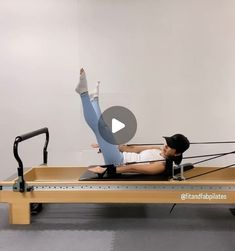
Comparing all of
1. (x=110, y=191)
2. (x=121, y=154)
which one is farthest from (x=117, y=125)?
(x=110, y=191)

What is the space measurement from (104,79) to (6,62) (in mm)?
1262

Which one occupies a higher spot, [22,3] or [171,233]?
[22,3]

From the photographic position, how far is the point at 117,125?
343 cm

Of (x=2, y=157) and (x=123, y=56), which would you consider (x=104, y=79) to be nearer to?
(x=123, y=56)

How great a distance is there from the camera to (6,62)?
14.1ft

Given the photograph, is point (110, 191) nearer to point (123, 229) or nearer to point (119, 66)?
point (123, 229)

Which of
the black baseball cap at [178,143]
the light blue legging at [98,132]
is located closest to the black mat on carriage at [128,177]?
the light blue legging at [98,132]

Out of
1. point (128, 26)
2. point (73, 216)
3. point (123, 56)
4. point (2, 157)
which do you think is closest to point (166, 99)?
point (123, 56)

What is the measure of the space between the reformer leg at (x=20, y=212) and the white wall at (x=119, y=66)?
1.47 meters

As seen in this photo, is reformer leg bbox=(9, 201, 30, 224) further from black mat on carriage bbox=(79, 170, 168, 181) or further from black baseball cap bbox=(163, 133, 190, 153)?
black baseball cap bbox=(163, 133, 190, 153)

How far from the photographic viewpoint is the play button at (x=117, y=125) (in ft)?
9.94

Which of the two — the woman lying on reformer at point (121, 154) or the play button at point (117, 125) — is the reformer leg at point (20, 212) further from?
the play button at point (117, 125)

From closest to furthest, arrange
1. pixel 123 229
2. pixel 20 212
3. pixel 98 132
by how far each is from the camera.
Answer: pixel 123 229
pixel 20 212
pixel 98 132

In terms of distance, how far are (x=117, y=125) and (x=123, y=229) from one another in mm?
1087
